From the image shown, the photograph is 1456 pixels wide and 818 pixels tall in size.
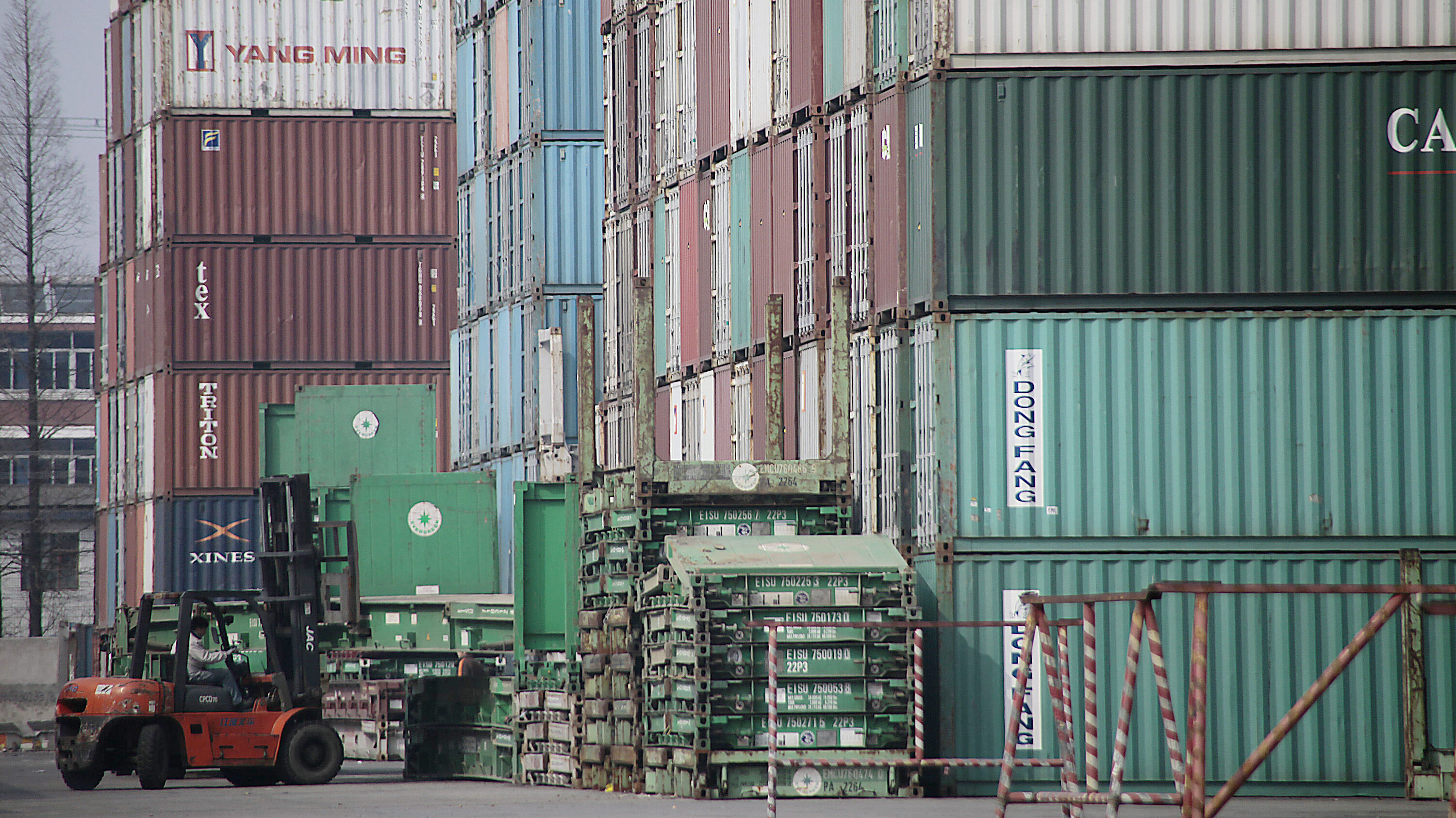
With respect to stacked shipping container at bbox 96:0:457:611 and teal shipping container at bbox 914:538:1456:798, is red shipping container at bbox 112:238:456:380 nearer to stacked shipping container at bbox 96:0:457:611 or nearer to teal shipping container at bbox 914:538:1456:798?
stacked shipping container at bbox 96:0:457:611

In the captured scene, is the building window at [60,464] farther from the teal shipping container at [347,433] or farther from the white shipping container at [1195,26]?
the white shipping container at [1195,26]

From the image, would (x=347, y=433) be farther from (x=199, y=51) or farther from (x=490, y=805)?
(x=490, y=805)

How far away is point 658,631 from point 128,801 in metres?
5.17

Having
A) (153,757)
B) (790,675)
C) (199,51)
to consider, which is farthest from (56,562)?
(790,675)

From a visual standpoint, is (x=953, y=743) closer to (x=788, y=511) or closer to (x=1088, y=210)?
(x=788, y=511)

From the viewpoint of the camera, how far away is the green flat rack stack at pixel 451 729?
2034 centimetres

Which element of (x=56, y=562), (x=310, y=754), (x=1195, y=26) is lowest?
(x=310, y=754)

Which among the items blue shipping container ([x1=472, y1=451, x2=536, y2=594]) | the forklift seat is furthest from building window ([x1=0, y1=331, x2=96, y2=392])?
the forklift seat

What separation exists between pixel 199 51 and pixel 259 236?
147 inches

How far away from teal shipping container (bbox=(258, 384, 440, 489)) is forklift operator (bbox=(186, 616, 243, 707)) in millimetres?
11670

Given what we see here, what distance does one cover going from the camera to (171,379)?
3619 cm

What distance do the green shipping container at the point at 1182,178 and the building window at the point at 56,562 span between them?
132ft

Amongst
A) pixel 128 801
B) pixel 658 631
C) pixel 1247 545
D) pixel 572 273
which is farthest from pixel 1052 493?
pixel 572 273

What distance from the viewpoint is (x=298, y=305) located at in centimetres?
3650
